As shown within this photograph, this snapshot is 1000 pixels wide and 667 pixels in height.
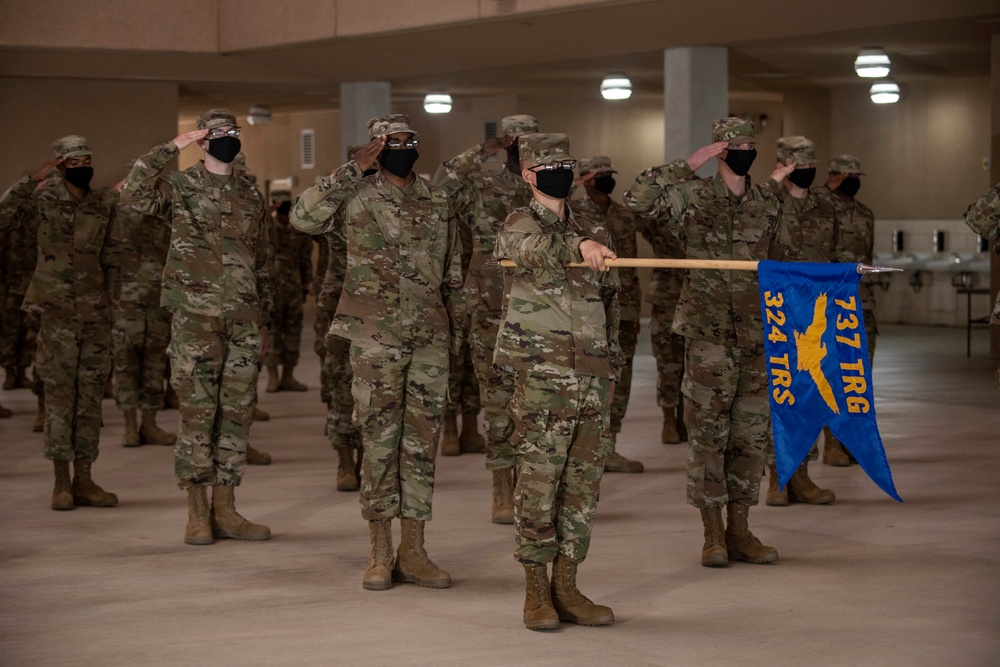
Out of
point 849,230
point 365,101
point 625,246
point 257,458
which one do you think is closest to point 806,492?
point 849,230

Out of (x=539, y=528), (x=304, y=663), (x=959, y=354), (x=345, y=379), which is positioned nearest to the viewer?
(x=304, y=663)

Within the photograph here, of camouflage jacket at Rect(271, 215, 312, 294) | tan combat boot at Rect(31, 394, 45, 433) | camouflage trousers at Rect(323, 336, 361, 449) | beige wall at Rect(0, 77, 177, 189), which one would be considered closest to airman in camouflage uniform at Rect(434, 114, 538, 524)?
camouflage trousers at Rect(323, 336, 361, 449)

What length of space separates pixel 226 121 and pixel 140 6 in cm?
844

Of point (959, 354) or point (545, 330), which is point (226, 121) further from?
point (959, 354)

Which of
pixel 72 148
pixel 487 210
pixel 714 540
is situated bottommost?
pixel 714 540

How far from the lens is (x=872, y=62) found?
13.6 meters

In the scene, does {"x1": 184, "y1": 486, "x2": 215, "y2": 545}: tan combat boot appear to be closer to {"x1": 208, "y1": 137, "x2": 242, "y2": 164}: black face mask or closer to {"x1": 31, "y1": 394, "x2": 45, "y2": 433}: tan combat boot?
{"x1": 208, "y1": 137, "x2": 242, "y2": 164}: black face mask

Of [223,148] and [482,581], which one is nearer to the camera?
[482,581]

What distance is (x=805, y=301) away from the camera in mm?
4777

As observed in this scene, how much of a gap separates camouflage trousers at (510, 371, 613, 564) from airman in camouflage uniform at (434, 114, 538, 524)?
1834mm

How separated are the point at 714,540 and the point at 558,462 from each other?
1285 millimetres

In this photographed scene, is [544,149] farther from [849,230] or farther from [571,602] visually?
[849,230]

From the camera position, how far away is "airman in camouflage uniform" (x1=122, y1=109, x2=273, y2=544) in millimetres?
Answer: 6129

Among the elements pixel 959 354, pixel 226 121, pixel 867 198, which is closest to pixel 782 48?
pixel 959 354
